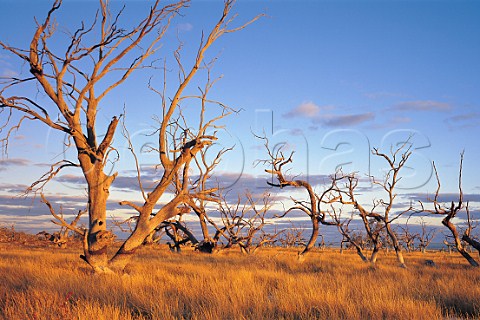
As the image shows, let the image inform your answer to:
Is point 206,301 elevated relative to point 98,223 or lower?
lower

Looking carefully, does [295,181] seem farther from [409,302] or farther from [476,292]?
[409,302]

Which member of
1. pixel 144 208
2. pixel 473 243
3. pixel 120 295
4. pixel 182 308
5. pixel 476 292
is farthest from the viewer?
pixel 473 243

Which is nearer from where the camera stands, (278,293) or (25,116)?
(278,293)

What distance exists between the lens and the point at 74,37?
1105 centimetres

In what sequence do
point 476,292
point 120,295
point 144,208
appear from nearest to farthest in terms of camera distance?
1. point 120,295
2. point 476,292
3. point 144,208

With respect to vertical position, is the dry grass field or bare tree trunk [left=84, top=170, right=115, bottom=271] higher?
bare tree trunk [left=84, top=170, right=115, bottom=271]

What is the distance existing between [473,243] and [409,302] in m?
13.0

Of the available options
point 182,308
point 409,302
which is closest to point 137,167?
point 182,308

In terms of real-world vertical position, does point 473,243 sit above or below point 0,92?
below

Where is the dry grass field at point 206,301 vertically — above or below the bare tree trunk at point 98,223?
below

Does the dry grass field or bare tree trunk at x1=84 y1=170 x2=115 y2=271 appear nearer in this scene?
the dry grass field

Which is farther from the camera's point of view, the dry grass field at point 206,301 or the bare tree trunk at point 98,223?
the bare tree trunk at point 98,223

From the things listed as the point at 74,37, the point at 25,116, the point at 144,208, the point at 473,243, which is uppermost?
the point at 74,37

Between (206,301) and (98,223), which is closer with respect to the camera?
(206,301)
